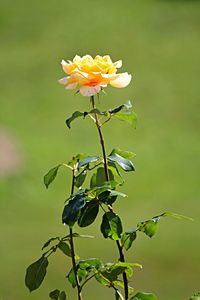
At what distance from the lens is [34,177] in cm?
305

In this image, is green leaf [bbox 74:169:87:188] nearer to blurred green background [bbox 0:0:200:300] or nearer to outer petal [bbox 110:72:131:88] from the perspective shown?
outer petal [bbox 110:72:131:88]

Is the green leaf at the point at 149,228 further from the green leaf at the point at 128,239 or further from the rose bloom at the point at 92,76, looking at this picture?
the rose bloom at the point at 92,76

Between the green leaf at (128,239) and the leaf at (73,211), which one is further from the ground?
the leaf at (73,211)

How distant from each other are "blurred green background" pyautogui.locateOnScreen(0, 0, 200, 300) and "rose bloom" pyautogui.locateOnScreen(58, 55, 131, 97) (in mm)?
1396

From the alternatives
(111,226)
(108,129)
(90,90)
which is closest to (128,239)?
(111,226)

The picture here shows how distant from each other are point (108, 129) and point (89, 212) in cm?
251

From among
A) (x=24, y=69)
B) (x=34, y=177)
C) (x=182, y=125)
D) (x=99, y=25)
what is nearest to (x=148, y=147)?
(x=182, y=125)

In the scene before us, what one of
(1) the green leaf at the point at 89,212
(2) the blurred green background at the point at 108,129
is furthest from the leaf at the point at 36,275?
(2) the blurred green background at the point at 108,129

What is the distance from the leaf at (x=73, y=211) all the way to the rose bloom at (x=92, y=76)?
107 mm

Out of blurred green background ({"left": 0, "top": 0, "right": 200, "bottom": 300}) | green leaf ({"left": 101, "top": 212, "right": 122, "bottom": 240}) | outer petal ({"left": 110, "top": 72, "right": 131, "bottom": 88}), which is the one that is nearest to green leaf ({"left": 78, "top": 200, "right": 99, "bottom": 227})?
green leaf ({"left": 101, "top": 212, "right": 122, "bottom": 240})

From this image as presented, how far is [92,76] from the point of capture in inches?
33.4

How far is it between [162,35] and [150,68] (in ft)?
1.13

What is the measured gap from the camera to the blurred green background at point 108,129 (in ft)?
8.13

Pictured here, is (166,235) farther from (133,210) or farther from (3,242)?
(3,242)
